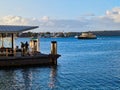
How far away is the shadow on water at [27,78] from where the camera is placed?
36969 mm

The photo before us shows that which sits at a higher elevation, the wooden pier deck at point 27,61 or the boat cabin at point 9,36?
the boat cabin at point 9,36

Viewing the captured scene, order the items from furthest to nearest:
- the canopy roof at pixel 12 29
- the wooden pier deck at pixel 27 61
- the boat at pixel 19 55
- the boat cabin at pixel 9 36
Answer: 1. the canopy roof at pixel 12 29
2. the boat cabin at pixel 9 36
3. the boat at pixel 19 55
4. the wooden pier deck at pixel 27 61

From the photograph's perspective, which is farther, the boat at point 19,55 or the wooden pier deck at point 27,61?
the boat at point 19,55

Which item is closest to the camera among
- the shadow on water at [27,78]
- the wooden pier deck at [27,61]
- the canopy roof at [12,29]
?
the shadow on water at [27,78]

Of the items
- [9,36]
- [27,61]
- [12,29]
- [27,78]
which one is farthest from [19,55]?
[27,78]

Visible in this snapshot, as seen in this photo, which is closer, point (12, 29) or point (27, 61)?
point (27, 61)

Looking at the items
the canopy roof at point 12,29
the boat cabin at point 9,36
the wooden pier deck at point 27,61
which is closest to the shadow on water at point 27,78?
the wooden pier deck at point 27,61

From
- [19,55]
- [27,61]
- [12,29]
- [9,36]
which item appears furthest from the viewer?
[9,36]

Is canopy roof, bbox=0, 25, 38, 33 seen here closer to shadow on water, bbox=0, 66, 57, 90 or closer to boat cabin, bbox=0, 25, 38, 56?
boat cabin, bbox=0, 25, 38, 56

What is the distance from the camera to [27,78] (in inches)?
1667

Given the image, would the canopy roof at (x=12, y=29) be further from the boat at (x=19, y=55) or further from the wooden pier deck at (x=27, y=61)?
the wooden pier deck at (x=27, y=61)

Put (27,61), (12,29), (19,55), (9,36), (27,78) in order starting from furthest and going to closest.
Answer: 1. (9,36)
2. (12,29)
3. (19,55)
4. (27,61)
5. (27,78)

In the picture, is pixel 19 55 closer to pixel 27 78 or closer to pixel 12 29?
pixel 12 29

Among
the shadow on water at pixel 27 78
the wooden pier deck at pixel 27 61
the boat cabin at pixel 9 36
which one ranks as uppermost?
the boat cabin at pixel 9 36
